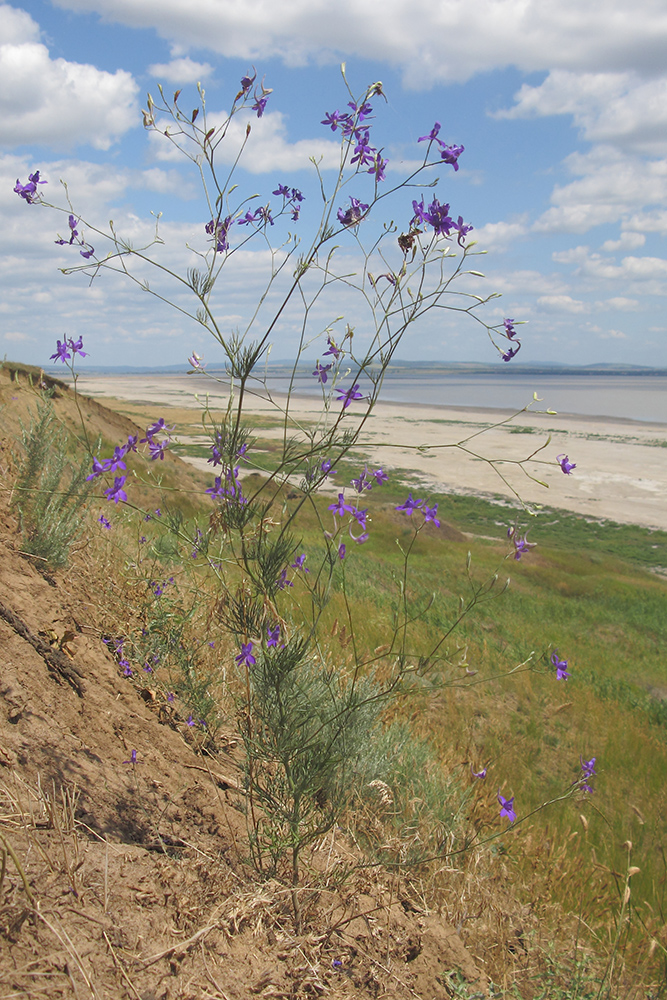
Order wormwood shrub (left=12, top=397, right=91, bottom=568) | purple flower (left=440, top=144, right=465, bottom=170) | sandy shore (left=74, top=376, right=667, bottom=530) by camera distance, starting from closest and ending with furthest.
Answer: purple flower (left=440, top=144, right=465, bottom=170), wormwood shrub (left=12, top=397, right=91, bottom=568), sandy shore (left=74, top=376, right=667, bottom=530)

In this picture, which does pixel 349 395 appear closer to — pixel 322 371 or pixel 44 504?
pixel 322 371

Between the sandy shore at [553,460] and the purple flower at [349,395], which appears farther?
the sandy shore at [553,460]

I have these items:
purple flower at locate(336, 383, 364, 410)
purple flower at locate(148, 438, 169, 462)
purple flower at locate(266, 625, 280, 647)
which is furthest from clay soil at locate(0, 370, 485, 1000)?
purple flower at locate(336, 383, 364, 410)

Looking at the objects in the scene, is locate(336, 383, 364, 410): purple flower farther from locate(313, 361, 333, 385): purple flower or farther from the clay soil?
the clay soil

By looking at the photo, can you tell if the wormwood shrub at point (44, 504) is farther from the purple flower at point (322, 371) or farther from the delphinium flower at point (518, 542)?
the delphinium flower at point (518, 542)

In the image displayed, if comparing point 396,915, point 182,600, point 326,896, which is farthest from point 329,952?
point 182,600

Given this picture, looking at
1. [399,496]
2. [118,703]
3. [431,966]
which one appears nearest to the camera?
[431,966]

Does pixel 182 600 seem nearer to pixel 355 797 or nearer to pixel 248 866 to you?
pixel 355 797

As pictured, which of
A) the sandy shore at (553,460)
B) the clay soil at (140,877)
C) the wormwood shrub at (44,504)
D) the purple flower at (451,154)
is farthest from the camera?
the sandy shore at (553,460)

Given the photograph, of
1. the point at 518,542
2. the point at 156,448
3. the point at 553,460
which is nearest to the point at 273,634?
the point at 156,448

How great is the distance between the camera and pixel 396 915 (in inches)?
98.6

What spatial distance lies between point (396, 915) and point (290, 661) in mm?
1162

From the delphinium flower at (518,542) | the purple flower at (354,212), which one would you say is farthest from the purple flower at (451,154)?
the delphinium flower at (518,542)

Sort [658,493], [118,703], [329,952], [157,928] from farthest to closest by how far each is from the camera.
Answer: [658,493] < [118,703] < [329,952] < [157,928]
